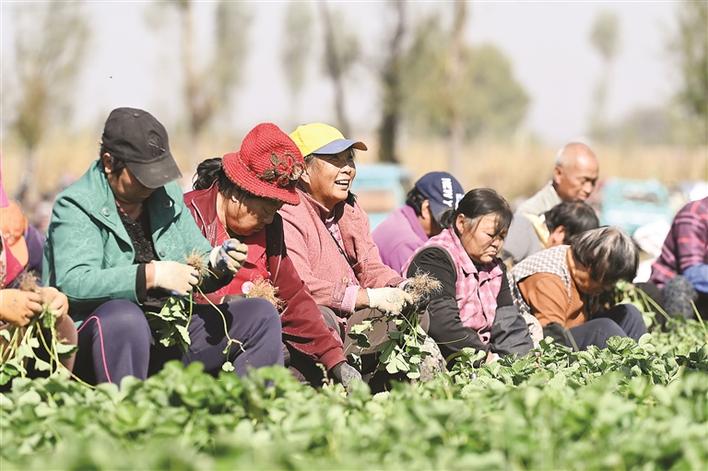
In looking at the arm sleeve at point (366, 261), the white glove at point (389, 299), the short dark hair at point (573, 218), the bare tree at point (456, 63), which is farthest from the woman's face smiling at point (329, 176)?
the bare tree at point (456, 63)

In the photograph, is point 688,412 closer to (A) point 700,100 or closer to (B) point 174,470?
(B) point 174,470

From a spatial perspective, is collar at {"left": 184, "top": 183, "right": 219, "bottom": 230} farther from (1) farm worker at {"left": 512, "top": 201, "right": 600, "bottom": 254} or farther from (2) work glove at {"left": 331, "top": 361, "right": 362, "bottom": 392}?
(1) farm worker at {"left": 512, "top": 201, "right": 600, "bottom": 254}

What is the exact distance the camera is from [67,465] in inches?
97.7

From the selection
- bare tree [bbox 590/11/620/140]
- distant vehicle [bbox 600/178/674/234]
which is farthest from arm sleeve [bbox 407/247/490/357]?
bare tree [bbox 590/11/620/140]

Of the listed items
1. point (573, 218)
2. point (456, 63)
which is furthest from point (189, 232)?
point (456, 63)

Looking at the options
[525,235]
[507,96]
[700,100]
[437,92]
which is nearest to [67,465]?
[525,235]

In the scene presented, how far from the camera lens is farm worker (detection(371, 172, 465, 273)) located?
261 inches

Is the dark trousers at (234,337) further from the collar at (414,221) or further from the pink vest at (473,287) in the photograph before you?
the collar at (414,221)

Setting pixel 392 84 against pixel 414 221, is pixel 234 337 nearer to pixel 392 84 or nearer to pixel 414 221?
pixel 414 221

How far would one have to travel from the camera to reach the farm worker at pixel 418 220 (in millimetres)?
6625

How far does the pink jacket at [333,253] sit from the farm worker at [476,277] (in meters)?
0.24

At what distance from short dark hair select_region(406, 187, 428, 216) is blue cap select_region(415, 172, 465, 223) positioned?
0.22 feet

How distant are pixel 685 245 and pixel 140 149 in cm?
467

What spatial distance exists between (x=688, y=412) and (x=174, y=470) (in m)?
1.60
